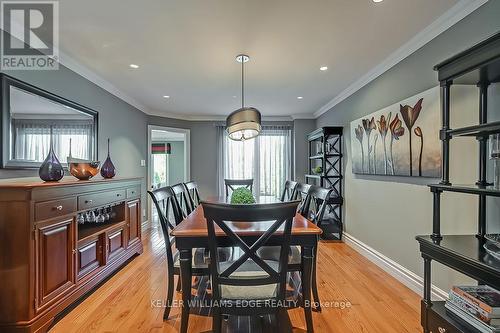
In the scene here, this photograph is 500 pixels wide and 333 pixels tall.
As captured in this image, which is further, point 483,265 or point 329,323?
point 329,323

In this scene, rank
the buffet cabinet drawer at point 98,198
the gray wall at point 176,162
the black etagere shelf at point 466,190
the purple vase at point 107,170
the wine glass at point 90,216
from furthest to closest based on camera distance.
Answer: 1. the gray wall at point 176,162
2. the purple vase at point 107,170
3. the wine glass at point 90,216
4. the buffet cabinet drawer at point 98,198
5. the black etagere shelf at point 466,190

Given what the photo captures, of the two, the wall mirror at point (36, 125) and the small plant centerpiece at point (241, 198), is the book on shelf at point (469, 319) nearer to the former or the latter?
the small plant centerpiece at point (241, 198)

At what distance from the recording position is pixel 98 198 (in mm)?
2691

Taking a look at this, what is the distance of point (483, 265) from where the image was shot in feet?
4.22

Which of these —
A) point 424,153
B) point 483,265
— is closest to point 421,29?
point 424,153

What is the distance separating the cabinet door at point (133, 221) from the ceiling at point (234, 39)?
1692 millimetres

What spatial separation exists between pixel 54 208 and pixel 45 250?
0.31 m

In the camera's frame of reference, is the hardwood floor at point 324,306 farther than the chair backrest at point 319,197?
No

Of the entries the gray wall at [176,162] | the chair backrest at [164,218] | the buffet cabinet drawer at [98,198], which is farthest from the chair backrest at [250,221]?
the gray wall at [176,162]

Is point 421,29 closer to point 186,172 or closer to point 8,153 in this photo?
point 8,153

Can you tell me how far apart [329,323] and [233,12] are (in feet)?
8.18

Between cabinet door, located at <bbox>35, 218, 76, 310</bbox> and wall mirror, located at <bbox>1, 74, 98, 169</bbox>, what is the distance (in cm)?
71

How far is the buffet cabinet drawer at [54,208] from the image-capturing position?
6.23 ft

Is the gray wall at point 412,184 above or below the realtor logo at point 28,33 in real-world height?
below
